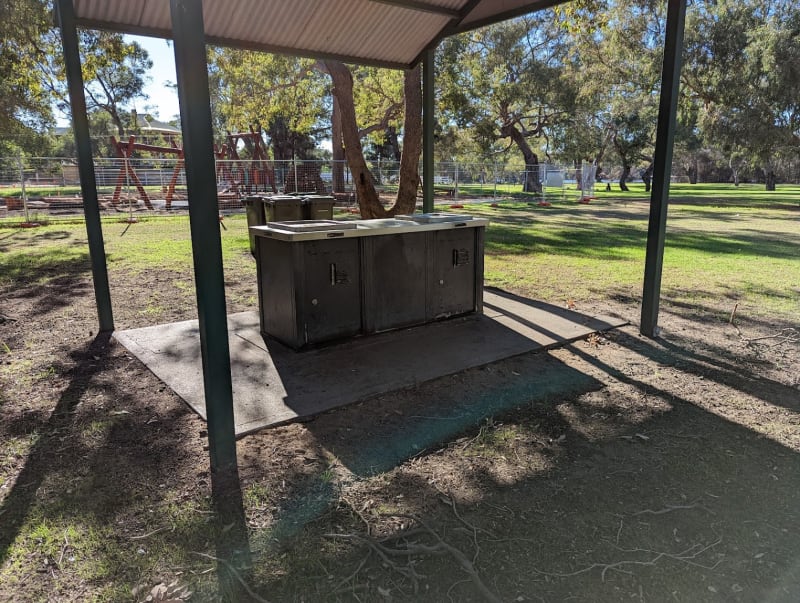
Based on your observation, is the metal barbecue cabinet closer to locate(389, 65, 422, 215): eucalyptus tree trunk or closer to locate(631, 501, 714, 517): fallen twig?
locate(631, 501, 714, 517): fallen twig

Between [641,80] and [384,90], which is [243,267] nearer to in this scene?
[384,90]

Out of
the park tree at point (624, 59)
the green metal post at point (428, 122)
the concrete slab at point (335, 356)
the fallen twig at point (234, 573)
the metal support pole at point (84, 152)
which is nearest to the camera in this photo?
the fallen twig at point (234, 573)

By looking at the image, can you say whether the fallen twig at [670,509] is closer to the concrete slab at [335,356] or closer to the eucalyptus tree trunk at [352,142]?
the concrete slab at [335,356]

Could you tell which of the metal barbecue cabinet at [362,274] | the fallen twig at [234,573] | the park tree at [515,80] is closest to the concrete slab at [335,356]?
the metal barbecue cabinet at [362,274]

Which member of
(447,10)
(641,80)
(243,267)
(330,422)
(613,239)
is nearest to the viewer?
(330,422)

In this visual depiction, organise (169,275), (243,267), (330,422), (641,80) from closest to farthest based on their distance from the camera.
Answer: (330,422)
(169,275)
(243,267)
(641,80)

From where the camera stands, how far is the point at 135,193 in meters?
23.4

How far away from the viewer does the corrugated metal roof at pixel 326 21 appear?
520 cm

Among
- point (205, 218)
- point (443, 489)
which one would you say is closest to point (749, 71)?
point (443, 489)

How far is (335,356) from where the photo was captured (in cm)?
484

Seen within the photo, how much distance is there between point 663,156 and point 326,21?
362 centimetres

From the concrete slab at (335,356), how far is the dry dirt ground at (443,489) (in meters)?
0.17

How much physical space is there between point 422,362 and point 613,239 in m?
10.1

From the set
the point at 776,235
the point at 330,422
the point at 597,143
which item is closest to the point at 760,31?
the point at 776,235
